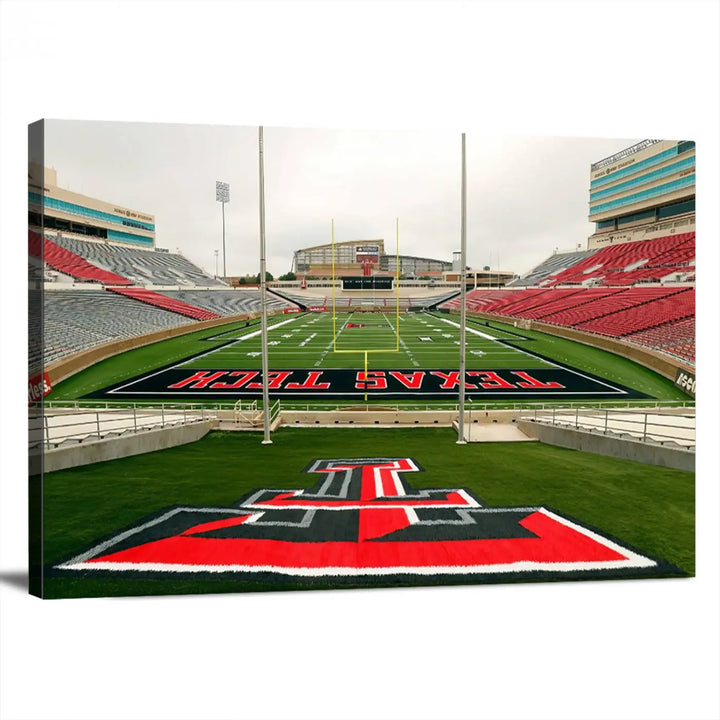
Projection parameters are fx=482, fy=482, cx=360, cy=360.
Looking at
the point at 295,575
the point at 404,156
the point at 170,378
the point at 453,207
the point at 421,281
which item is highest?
the point at 404,156

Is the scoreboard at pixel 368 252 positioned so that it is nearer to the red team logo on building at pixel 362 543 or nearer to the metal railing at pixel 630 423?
the red team logo on building at pixel 362 543

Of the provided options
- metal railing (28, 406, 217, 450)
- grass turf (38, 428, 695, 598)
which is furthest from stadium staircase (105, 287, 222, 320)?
grass turf (38, 428, 695, 598)

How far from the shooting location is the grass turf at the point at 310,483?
2.92 meters

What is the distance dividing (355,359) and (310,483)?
637 centimetres

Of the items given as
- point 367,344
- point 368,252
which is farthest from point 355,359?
point 368,252

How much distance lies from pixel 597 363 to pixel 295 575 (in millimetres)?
8857

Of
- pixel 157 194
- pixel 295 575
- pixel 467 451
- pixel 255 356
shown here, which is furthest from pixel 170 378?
pixel 295 575

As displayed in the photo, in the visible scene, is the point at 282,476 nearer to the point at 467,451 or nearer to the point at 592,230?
the point at 467,451

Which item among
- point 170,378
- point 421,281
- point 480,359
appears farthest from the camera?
point 480,359

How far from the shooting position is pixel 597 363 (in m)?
9.84

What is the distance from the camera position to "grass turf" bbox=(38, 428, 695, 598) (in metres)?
2.92

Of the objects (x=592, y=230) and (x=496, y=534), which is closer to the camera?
(x=496, y=534)

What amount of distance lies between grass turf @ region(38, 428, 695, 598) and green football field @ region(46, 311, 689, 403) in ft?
5.40

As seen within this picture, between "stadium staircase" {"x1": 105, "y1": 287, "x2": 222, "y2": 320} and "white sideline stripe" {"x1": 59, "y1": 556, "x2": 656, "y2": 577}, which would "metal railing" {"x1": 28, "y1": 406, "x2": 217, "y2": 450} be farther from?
"stadium staircase" {"x1": 105, "y1": 287, "x2": 222, "y2": 320}
